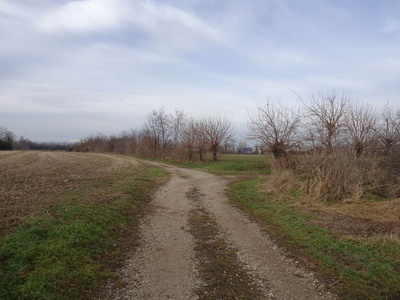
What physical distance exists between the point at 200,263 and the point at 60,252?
7.75 feet

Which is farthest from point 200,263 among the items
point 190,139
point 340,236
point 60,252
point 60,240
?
point 190,139

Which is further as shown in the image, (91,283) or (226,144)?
(226,144)

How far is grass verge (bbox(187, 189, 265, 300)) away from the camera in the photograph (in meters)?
4.06

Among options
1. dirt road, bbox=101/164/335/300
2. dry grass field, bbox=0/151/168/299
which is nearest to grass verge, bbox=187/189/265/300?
dirt road, bbox=101/164/335/300

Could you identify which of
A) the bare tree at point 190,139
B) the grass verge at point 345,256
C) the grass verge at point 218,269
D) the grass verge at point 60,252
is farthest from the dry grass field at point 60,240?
the bare tree at point 190,139

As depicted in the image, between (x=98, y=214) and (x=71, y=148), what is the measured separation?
373 ft

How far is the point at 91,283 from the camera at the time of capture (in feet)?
13.9

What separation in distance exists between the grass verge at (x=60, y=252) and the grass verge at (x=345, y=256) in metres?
3.55

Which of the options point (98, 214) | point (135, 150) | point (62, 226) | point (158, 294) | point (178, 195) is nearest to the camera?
point (158, 294)

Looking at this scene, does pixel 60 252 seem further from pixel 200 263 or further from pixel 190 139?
pixel 190 139

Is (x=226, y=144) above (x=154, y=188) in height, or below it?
above

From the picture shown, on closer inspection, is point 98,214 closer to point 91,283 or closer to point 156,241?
point 156,241

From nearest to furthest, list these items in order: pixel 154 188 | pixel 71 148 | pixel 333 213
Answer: pixel 333 213
pixel 154 188
pixel 71 148

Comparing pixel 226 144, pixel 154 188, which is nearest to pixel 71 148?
pixel 226 144
